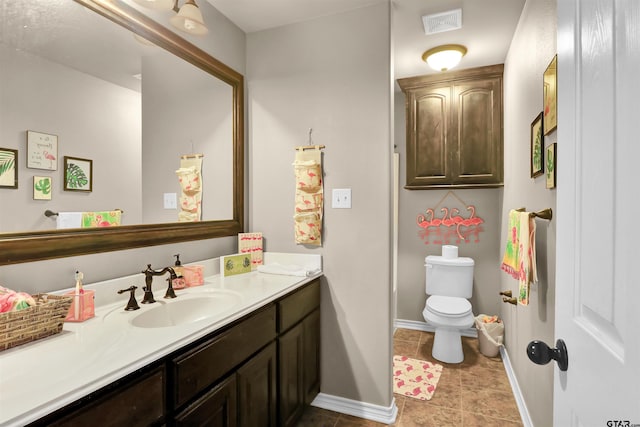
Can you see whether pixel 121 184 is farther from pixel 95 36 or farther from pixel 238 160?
pixel 238 160

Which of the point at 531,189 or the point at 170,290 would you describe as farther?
the point at 531,189

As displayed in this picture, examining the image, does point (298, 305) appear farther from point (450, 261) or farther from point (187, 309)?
point (450, 261)

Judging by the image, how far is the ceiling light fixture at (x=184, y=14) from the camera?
4.67ft

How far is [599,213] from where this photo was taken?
24.2 inches

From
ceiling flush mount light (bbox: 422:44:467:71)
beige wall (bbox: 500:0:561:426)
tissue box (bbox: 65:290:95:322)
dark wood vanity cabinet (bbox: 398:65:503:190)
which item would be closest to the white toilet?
beige wall (bbox: 500:0:561:426)

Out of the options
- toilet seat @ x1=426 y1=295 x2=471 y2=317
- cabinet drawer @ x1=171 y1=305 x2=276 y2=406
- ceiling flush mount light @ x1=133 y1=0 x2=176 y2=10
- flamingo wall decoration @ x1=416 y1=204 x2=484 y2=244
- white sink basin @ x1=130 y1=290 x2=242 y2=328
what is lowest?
toilet seat @ x1=426 y1=295 x2=471 y2=317

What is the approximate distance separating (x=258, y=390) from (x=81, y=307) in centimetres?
78

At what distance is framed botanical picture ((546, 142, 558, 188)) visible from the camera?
4.49 feet

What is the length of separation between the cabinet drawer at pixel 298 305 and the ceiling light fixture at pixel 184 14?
4.66 ft

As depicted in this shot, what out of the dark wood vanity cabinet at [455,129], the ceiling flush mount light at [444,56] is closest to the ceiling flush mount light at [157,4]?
the ceiling flush mount light at [444,56]

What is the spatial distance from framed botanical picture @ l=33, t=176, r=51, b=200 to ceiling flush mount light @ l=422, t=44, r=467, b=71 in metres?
2.56

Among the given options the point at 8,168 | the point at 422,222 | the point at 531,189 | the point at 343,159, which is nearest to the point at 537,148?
the point at 531,189

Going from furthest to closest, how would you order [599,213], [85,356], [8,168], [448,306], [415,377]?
1. [448,306]
2. [415,377]
3. [8,168]
4. [85,356]
5. [599,213]

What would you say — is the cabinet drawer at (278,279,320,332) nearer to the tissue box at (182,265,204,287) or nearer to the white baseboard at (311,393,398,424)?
the tissue box at (182,265,204,287)
